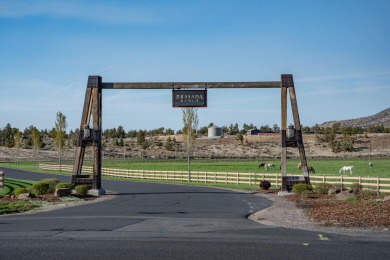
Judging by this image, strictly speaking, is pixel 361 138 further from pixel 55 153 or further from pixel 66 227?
pixel 66 227

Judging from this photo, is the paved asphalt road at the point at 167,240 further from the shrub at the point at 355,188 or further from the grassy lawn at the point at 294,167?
the grassy lawn at the point at 294,167

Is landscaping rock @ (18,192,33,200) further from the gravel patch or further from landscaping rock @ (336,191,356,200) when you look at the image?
landscaping rock @ (336,191,356,200)

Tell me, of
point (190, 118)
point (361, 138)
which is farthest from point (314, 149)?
point (190, 118)

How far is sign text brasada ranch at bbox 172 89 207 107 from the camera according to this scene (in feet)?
96.1

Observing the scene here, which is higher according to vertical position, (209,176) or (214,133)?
(214,133)

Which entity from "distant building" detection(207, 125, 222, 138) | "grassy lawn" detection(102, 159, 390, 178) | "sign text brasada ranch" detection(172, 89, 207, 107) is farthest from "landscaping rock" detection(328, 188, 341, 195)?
"distant building" detection(207, 125, 222, 138)

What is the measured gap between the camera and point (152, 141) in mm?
153750

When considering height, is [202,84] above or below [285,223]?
above

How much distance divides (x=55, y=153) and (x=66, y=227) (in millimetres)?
127310

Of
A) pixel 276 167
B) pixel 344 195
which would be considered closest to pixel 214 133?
pixel 276 167

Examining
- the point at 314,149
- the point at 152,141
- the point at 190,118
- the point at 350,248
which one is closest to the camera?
the point at 350,248

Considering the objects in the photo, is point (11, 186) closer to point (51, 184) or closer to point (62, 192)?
point (51, 184)

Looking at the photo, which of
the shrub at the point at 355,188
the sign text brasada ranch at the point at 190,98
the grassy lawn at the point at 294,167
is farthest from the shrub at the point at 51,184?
the grassy lawn at the point at 294,167

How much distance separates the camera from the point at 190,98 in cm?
2938
